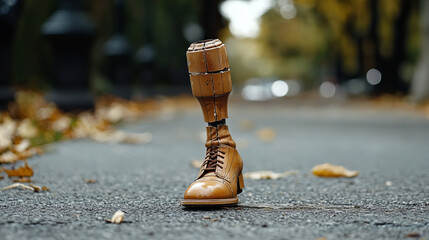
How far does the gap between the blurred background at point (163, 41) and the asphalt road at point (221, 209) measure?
340cm

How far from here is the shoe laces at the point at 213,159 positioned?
10.9 ft

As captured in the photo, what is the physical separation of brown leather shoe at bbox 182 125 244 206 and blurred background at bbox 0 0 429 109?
5.67m

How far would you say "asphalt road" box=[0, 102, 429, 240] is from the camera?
2.69 metres

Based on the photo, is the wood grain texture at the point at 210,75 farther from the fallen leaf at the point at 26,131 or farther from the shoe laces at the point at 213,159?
the fallen leaf at the point at 26,131

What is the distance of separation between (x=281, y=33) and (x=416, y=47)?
13.3 m

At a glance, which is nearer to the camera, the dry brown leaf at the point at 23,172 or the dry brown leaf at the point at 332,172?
the dry brown leaf at the point at 23,172

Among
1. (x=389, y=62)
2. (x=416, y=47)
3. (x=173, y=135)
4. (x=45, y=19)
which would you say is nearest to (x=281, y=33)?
(x=416, y=47)

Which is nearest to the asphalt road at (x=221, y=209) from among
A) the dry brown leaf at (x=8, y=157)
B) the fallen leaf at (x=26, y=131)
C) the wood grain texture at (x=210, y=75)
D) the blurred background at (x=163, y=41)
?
the dry brown leaf at (x=8, y=157)

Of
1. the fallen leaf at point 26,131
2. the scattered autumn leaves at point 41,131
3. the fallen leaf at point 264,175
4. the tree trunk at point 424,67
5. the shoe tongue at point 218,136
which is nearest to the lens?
the shoe tongue at point 218,136

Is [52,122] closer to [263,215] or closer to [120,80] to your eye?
[263,215]

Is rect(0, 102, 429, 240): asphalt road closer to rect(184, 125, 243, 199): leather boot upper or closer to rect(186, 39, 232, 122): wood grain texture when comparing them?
rect(184, 125, 243, 199): leather boot upper

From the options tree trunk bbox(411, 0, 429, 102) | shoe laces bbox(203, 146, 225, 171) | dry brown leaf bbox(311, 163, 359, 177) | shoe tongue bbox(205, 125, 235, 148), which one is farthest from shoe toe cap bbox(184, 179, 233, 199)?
tree trunk bbox(411, 0, 429, 102)

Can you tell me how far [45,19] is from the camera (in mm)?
11828

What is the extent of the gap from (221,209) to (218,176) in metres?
0.16
